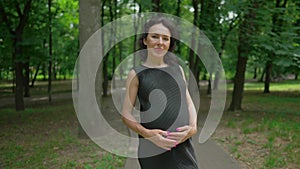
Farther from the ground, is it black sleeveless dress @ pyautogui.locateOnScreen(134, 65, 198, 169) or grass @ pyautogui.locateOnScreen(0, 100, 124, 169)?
black sleeveless dress @ pyautogui.locateOnScreen(134, 65, 198, 169)

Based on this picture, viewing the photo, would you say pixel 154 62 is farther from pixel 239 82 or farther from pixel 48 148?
pixel 239 82

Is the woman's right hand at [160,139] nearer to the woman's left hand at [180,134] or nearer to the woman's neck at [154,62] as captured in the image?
the woman's left hand at [180,134]

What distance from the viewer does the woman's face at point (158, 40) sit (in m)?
1.83

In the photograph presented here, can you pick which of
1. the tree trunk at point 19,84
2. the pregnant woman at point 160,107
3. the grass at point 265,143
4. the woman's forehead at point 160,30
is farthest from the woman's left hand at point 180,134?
the tree trunk at point 19,84

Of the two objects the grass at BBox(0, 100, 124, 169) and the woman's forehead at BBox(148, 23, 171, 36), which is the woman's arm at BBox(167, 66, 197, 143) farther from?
the grass at BBox(0, 100, 124, 169)

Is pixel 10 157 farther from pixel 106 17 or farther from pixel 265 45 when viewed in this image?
pixel 106 17

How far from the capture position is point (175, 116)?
1.81m

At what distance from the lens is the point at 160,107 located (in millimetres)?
1788

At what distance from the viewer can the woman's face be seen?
183cm

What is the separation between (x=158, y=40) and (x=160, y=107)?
428mm

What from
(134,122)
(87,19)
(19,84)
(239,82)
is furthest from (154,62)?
(19,84)

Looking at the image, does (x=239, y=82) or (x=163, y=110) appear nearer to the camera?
(x=163, y=110)

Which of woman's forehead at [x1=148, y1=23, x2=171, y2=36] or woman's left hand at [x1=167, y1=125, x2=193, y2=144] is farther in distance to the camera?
woman's forehead at [x1=148, y1=23, x2=171, y2=36]

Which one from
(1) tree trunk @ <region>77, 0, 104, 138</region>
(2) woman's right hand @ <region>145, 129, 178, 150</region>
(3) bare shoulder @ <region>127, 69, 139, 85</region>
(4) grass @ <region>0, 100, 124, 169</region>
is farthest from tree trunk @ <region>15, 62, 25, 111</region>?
(2) woman's right hand @ <region>145, 129, 178, 150</region>
